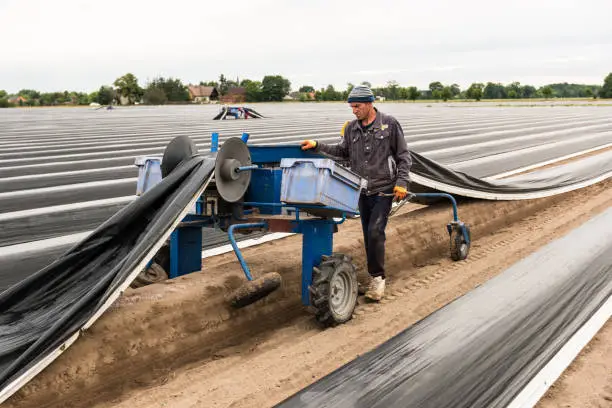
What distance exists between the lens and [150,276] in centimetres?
600

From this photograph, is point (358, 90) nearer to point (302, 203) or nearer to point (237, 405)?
point (302, 203)

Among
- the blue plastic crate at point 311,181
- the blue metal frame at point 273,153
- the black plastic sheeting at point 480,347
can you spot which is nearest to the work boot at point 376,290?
the black plastic sheeting at point 480,347

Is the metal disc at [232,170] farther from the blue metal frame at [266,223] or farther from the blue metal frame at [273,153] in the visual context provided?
the blue metal frame at [273,153]

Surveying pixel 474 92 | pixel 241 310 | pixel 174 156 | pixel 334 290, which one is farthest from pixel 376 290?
pixel 474 92

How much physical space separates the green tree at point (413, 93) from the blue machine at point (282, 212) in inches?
5347

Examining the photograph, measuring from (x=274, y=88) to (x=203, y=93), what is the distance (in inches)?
1271

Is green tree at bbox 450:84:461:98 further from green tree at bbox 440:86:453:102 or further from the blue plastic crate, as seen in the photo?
the blue plastic crate

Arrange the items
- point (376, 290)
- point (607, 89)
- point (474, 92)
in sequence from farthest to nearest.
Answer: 1. point (474, 92)
2. point (607, 89)
3. point (376, 290)

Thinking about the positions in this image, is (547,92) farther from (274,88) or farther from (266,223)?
(266,223)

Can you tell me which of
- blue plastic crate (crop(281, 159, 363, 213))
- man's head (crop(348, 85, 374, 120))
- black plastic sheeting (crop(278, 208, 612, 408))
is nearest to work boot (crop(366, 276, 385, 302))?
black plastic sheeting (crop(278, 208, 612, 408))

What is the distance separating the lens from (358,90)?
20.0ft

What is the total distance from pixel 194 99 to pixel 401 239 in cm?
15426

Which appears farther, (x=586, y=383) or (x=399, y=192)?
(x=399, y=192)

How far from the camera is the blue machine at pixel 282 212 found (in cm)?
534
